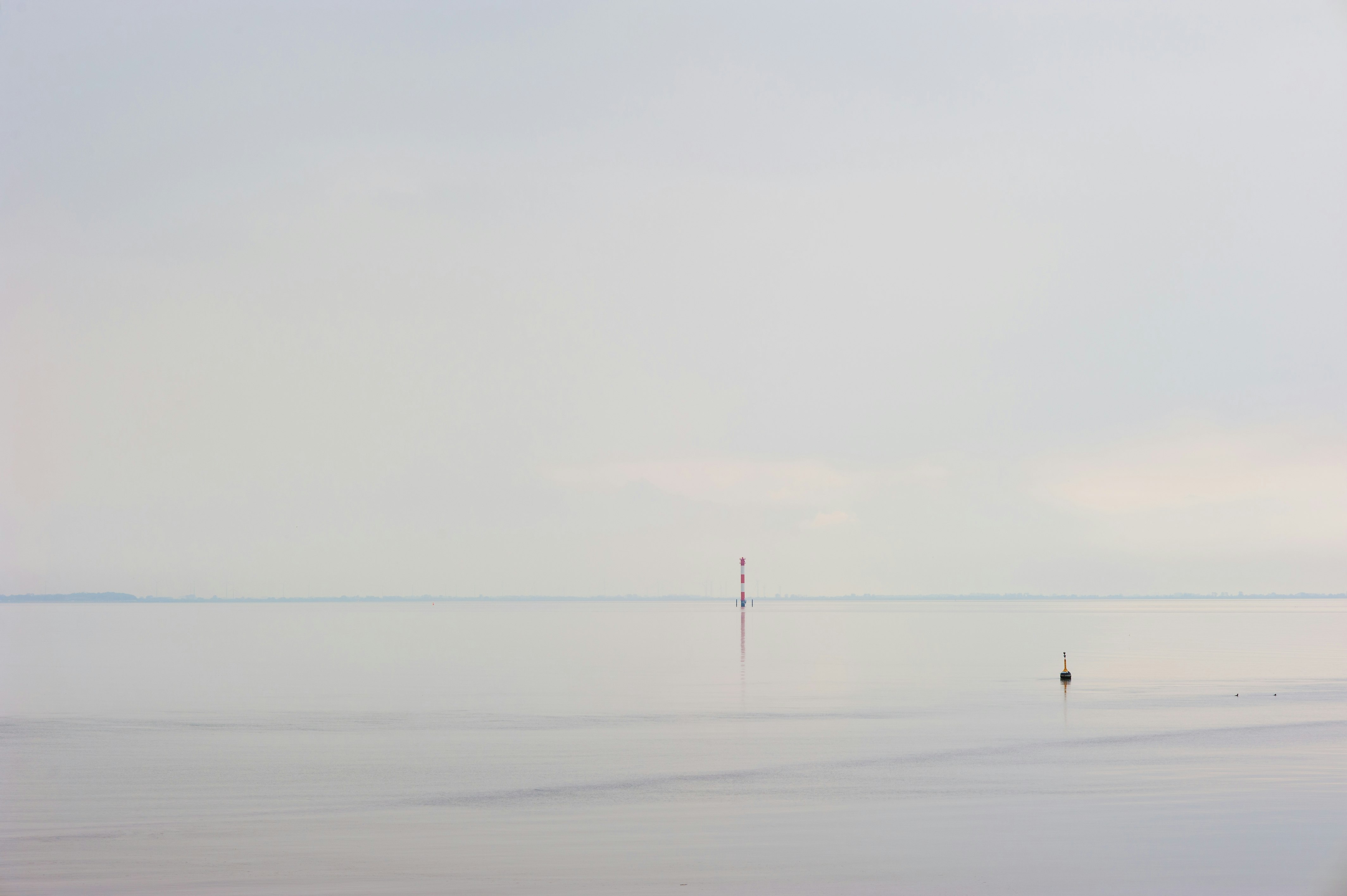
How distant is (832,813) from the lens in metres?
30.4

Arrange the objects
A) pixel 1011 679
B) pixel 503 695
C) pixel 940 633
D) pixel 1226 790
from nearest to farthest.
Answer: pixel 1226 790 < pixel 503 695 < pixel 1011 679 < pixel 940 633

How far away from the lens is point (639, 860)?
25.3 meters

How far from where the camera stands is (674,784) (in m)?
34.8

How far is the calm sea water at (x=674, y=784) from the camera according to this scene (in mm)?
24453

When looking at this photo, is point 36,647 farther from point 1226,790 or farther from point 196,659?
point 1226,790

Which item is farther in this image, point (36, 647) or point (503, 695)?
point (36, 647)

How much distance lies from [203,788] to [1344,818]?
28.2 metres

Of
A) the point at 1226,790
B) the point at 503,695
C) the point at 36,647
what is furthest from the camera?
the point at 36,647

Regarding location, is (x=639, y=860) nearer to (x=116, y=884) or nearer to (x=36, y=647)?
A: (x=116, y=884)

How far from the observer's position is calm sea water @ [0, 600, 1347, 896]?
963 inches

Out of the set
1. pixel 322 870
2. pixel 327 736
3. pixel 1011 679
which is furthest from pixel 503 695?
pixel 322 870

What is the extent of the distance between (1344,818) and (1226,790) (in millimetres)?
4079

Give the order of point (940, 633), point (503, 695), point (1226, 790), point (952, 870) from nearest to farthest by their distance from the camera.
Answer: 1. point (952, 870)
2. point (1226, 790)
3. point (503, 695)
4. point (940, 633)

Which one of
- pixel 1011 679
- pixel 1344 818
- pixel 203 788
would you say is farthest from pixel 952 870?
pixel 1011 679
